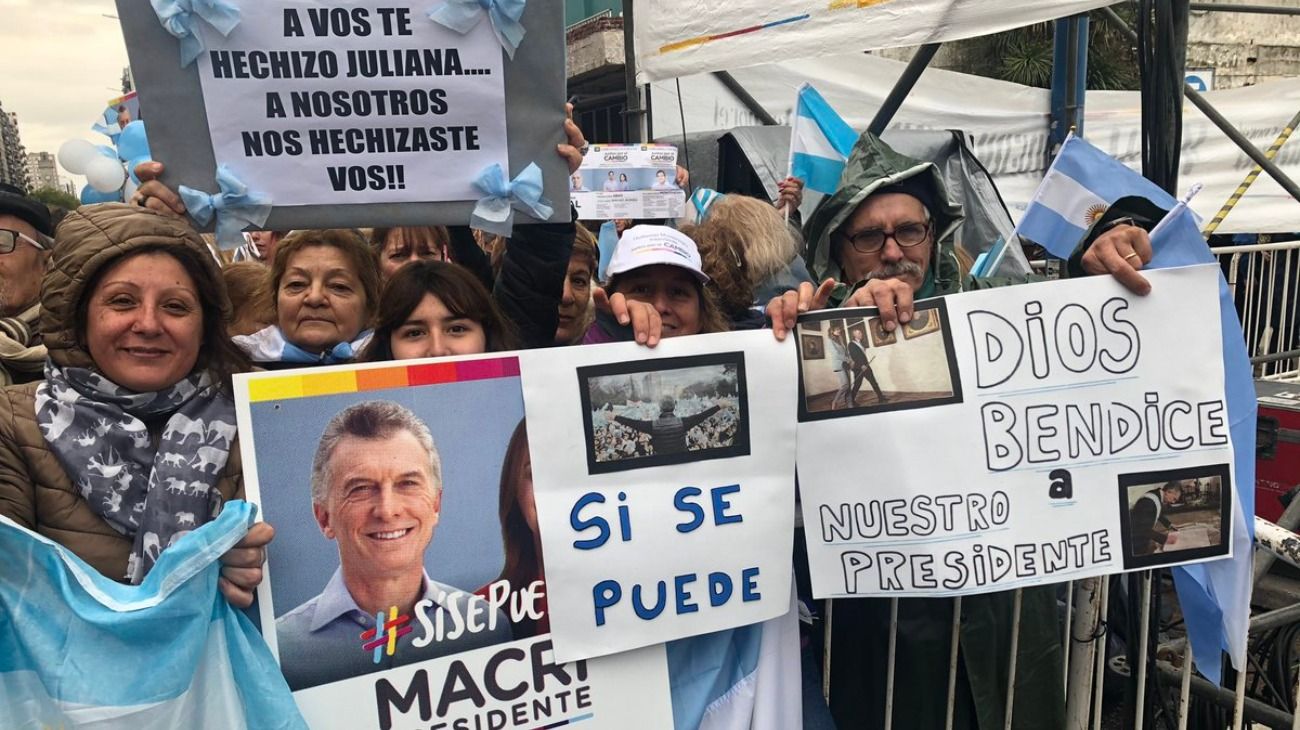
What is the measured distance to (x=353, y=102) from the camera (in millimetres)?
1928

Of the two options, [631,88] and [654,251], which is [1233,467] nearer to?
[654,251]

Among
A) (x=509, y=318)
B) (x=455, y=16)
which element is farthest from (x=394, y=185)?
(x=509, y=318)

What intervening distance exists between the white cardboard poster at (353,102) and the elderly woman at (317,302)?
2.18ft

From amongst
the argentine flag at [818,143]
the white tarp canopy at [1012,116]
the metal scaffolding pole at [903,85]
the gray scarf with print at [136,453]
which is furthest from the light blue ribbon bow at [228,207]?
the white tarp canopy at [1012,116]

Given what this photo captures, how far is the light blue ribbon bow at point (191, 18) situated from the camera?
176 centimetres

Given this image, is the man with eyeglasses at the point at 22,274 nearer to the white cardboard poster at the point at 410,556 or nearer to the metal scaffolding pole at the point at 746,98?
the white cardboard poster at the point at 410,556

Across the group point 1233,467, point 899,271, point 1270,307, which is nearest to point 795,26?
point 899,271

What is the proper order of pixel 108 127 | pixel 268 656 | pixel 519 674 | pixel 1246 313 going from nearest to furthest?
pixel 268 656 → pixel 519 674 → pixel 1246 313 → pixel 108 127

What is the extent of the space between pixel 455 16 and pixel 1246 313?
5.34m

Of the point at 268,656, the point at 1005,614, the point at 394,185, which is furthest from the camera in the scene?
the point at 1005,614

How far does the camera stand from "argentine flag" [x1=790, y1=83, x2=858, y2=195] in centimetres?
447

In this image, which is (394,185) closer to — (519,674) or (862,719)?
(519,674)

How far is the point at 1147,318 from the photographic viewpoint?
2078 millimetres

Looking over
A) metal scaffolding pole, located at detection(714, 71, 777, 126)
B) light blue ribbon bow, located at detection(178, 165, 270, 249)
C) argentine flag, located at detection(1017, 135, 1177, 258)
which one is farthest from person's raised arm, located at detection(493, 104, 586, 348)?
metal scaffolding pole, located at detection(714, 71, 777, 126)
